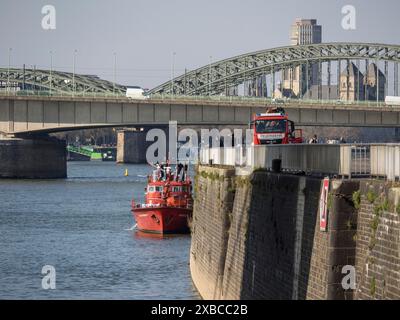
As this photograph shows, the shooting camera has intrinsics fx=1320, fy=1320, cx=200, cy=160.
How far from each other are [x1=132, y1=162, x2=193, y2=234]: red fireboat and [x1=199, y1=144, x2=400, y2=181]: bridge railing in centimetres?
2958

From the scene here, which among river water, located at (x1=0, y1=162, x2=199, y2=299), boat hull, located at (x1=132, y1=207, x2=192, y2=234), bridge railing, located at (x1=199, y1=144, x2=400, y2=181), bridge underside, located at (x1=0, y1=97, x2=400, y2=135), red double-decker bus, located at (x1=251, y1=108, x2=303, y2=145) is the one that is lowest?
river water, located at (x1=0, y1=162, x2=199, y2=299)

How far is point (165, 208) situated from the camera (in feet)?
232

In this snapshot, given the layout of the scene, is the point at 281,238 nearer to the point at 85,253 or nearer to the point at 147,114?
the point at 85,253

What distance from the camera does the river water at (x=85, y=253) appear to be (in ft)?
157

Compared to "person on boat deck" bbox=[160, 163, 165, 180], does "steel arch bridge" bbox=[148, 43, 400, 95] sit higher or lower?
higher

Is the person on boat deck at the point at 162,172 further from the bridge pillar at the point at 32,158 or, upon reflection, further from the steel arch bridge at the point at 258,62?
the steel arch bridge at the point at 258,62

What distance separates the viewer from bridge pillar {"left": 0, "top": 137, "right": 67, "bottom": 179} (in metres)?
138

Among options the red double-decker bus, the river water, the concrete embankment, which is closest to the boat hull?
the river water

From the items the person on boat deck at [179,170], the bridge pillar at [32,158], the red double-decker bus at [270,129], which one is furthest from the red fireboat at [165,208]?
the bridge pillar at [32,158]

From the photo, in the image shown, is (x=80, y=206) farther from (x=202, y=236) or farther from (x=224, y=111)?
(x=202, y=236)

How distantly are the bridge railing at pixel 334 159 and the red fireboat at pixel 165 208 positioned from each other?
97.0 feet

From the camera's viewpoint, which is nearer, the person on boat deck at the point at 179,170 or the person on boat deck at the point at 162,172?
the person on boat deck at the point at 179,170

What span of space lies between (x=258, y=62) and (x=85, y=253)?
403ft

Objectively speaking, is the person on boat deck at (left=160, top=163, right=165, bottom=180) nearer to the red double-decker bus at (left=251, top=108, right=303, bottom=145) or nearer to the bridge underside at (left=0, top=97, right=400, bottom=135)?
the red double-decker bus at (left=251, top=108, right=303, bottom=145)
